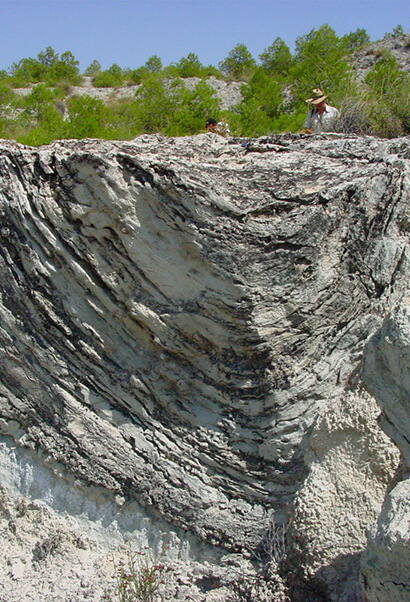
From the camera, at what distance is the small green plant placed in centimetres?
332

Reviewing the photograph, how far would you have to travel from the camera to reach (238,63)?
97.1ft

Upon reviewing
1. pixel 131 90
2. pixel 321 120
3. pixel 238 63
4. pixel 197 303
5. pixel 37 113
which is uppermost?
pixel 238 63

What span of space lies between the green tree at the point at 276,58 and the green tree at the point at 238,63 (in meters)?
1.70

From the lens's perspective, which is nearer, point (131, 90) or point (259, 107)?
point (259, 107)

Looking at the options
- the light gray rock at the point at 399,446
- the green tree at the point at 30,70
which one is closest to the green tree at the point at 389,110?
the light gray rock at the point at 399,446

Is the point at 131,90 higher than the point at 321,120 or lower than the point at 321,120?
higher

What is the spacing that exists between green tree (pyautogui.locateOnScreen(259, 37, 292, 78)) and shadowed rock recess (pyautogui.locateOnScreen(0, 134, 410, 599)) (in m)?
23.0

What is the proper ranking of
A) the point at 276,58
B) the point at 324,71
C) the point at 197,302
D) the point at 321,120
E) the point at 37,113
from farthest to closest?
the point at 276,58, the point at 37,113, the point at 324,71, the point at 321,120, the point at 197,302

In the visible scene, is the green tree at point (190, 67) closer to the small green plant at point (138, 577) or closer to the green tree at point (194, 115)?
the green tree at point (194, 115)

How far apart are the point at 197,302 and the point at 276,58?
82.6 ft

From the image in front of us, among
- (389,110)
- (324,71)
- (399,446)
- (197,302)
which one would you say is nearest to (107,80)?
(324,71)

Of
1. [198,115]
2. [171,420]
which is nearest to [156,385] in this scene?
[171,420]

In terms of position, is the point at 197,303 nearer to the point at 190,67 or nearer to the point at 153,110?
the point at 153,110

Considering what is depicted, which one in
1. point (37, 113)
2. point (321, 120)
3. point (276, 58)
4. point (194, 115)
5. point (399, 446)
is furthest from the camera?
point (276, 58)
